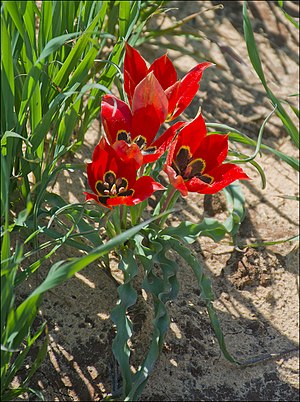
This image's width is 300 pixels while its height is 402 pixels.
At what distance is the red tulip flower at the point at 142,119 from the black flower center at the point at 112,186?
71 millimetres

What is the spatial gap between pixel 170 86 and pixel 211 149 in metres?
0.18

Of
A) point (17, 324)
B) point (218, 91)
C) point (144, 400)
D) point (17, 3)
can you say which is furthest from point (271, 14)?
point (17, 324)

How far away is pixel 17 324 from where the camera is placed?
130 cm

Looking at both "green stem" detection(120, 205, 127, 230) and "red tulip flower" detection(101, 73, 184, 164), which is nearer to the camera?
"red tulip flower" detection(101, 73, 184, 164)

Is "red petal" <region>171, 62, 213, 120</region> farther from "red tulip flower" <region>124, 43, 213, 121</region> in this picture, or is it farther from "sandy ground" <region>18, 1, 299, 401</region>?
"sandy ground" <region>18, 1, 299, 401</region>

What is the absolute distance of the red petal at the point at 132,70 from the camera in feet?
5.43

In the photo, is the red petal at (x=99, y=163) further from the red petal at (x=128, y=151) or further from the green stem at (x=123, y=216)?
the green stem at (x=123, y=216)

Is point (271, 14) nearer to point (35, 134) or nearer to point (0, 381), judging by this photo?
point (35, 134)

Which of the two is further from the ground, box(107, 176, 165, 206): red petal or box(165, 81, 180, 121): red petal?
box(165, 81, 180, 121): red petal

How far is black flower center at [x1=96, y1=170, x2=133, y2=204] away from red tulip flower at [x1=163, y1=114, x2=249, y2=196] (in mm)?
114

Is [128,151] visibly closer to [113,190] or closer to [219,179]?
[113,190]

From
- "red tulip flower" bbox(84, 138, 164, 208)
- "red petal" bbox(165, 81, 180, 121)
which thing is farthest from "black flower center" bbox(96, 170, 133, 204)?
"red petal" bbox(165, 81, 180, 121)

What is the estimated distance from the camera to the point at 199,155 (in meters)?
1.64

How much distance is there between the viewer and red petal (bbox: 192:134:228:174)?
1636 millimetres
